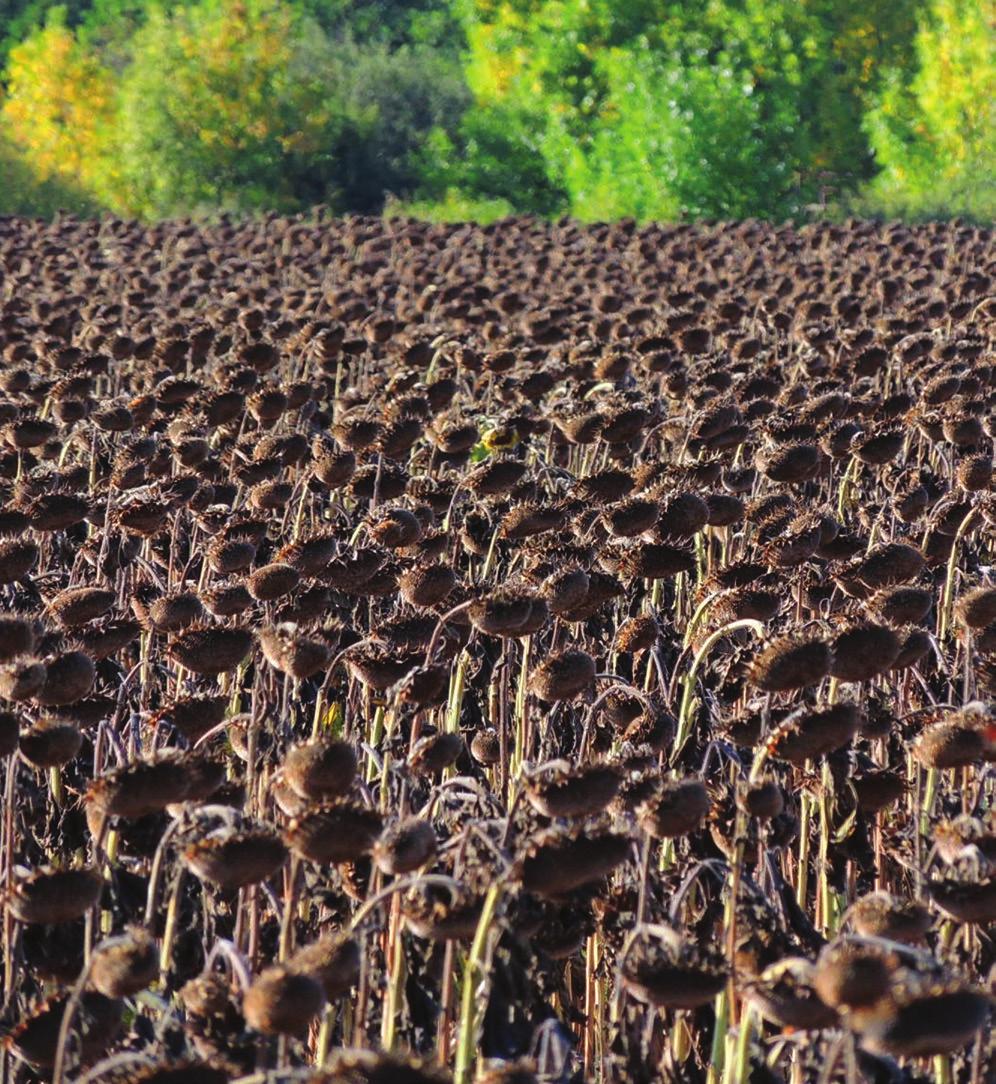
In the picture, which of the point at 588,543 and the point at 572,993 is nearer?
the point at 572,993

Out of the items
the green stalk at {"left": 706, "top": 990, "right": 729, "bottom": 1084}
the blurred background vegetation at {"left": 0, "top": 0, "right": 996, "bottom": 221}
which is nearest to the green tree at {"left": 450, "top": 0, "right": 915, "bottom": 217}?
the blurred background vegetation at {"left": 0, "top": 0, "right": 996, "bottom": 221}

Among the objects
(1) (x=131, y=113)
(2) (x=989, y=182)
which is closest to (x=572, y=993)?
(2) (x=989, y=182)

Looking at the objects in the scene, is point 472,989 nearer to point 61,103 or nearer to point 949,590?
point 949,590

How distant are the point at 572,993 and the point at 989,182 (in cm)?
2137

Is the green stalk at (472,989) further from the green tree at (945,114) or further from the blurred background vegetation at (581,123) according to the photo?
the green tree at (945,114)

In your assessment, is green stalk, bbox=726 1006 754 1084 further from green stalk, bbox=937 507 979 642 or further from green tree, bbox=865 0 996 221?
green tree, bbox=865 0 996 221

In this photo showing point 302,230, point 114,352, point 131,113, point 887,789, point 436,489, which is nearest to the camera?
point 887,789

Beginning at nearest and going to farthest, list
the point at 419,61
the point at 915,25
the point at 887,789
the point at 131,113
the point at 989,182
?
the point at 887,789, the point at 989,182, the point at 131,113, the point at 915,25, the point at 419,61

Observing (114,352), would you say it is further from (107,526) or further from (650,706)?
(650,706)

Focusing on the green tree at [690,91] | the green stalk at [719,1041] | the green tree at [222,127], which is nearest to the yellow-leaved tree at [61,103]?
the green tree at [222,127]

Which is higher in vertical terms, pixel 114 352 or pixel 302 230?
pixel 302 230

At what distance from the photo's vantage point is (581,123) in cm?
3012

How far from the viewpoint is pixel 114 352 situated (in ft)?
24.6

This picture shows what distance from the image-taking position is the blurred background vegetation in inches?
906
